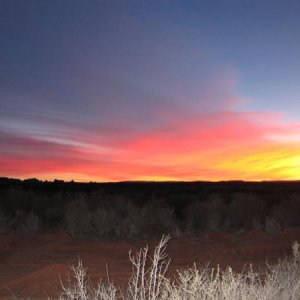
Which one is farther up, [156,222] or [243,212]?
[243,212]

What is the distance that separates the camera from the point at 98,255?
1441 centimetres

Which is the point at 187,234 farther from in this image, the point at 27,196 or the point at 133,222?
the point at 27,196

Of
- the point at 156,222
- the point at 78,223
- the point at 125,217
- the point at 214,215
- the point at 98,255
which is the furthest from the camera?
the point at 214,215

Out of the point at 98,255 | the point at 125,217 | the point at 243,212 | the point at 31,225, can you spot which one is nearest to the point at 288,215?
the point at 243,212

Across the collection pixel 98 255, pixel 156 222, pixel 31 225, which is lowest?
pixel 98 255

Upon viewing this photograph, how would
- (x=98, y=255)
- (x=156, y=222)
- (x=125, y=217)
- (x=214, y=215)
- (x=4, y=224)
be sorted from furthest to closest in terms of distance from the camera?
(x=214, y=215) → (x=156, y=222) → (x=125, y=217) → (x=4, y=224) → (x=98, y=255)

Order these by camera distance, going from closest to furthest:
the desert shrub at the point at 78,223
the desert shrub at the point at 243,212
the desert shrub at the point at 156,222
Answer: the desert shrub at the point at 78,223 → the desert shrub at the point at 156,222 → the desert shrub at the point at 243,212

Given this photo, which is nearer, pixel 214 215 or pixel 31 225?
pixel 31 225

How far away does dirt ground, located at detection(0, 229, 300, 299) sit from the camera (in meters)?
11.0

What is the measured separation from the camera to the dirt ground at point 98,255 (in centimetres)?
1096

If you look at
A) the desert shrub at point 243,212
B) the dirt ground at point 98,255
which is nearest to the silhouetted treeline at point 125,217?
the desert shrub at point 243,212

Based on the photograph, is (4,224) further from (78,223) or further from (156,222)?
(156,222)

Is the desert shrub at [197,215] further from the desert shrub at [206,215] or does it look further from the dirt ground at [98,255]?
the dirt ground at [98,255]

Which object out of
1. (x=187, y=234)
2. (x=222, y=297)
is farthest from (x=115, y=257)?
(x=222, y=297)
